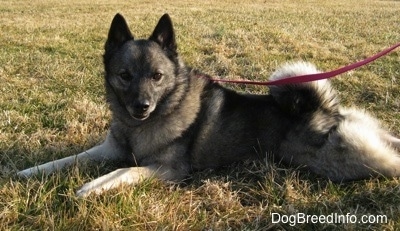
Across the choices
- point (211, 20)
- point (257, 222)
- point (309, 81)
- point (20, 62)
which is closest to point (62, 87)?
point (20, 62)

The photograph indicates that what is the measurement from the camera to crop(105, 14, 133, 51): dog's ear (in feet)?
10.2

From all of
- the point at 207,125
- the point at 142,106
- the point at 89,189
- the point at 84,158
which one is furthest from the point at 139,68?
the point at 89,189

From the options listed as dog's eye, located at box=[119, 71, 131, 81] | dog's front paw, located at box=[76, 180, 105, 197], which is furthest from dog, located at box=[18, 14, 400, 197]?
dog's front paw, located at box=[76, 180, 105, 197]

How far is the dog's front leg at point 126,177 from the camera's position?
251 cm

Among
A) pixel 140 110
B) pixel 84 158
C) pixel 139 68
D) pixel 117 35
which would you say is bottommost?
pixel 84 158

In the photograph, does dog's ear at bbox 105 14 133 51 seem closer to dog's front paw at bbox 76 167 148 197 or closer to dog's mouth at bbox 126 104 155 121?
dog's mouth at bbox 126 104 155 121

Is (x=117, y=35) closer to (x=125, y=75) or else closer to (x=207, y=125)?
(x=125, y=75)

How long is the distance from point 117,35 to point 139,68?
0.38 meters

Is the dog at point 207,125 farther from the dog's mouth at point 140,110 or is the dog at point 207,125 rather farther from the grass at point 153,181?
the grass at point 153,181

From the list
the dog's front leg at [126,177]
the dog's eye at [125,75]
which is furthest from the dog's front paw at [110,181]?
the dog's eye at [125,75]

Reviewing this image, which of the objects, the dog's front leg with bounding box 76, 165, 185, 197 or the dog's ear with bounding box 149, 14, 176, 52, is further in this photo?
the dog's ear with bounding box 149, 14, 176, 52

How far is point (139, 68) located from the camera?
301 centimetres

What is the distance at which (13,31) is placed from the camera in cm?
880

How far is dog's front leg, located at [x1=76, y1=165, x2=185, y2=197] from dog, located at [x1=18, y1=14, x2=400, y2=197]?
1cm
